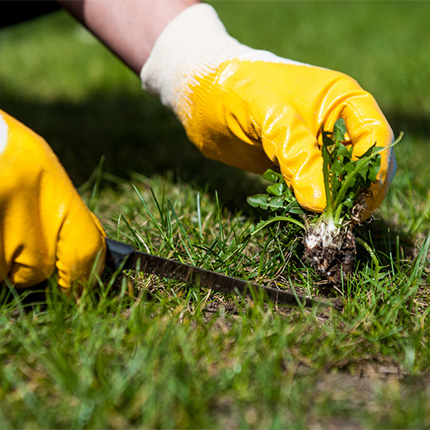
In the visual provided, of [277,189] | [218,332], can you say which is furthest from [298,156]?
[218,332]

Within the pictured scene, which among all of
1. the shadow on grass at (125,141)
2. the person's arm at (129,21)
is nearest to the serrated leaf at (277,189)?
the shadow on grass at (125,141)

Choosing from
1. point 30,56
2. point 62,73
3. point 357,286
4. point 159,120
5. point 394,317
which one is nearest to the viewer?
point 394,317

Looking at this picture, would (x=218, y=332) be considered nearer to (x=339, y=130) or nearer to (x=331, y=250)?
(x=331, y=250)

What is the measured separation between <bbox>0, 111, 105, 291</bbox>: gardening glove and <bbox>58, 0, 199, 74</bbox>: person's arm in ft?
2.85

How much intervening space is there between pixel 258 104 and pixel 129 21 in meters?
0.74

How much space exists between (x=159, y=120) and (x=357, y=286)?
2.17 meters

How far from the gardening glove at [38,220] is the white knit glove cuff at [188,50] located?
75 centimetres

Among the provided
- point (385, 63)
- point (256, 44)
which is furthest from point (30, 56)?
point (385, 63)

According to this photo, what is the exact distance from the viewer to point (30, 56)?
16.5 ft

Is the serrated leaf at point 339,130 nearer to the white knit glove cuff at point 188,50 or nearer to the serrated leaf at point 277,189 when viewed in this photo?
the serrated leaf at point 277,189

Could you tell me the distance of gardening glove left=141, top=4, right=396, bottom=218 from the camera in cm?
158

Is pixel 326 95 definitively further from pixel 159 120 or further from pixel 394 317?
pixel 159 120

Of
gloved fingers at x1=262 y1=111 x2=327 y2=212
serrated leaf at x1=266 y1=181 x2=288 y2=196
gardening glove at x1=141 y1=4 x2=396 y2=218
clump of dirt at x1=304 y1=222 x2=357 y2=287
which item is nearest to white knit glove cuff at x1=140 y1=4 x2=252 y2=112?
gardening glove at x1=141 y1=4 x2=396 y2=218

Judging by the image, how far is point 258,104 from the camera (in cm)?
167
